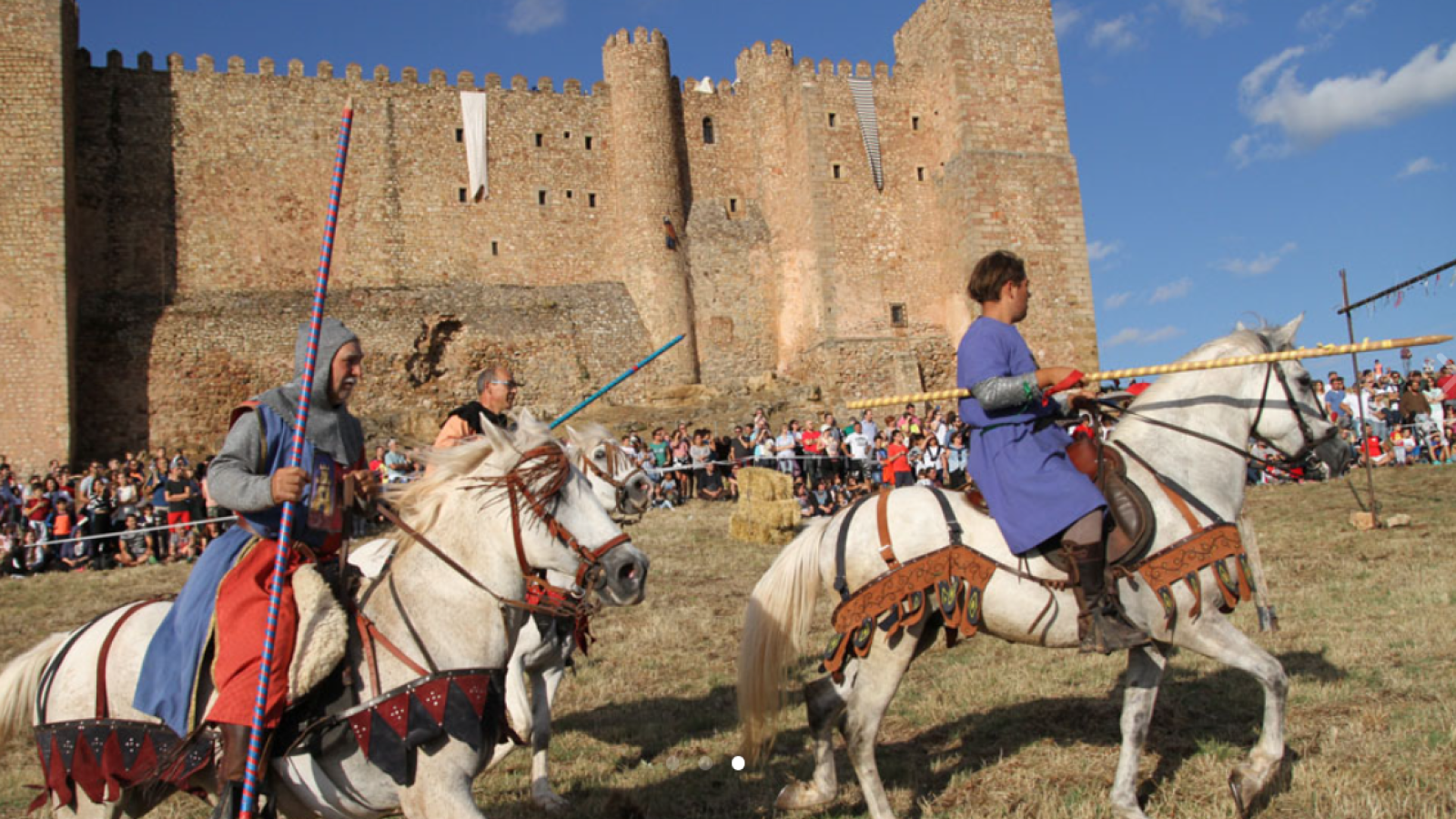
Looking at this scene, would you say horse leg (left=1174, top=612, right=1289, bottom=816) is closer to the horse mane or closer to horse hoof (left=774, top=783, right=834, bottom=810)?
horse hoof (left=774, top=783, right=834, bottom=810)

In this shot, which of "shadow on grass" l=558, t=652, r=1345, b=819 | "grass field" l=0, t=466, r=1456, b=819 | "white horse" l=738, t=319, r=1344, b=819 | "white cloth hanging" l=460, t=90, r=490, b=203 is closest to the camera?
"white horse" l=738, t=319, r=1344, b=819

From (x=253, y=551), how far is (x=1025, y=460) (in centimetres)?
337

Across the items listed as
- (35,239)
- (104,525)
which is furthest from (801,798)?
(35,239)

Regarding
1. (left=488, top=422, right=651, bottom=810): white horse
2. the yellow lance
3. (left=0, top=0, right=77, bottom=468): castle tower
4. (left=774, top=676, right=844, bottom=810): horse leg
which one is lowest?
(left=774, top=676, right=844, bottom=810): horse leg

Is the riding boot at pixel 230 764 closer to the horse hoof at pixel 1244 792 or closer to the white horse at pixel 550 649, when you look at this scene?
the white horse at pixel 550 649

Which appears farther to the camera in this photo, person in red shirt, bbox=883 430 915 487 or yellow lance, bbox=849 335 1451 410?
person in red shirt, bbox=883 430 915 487

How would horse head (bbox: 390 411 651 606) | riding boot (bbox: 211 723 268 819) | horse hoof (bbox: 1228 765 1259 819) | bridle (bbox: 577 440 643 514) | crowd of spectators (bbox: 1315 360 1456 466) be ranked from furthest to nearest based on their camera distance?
1. crowd of spectators (bbox: 1315 360 1456 466)
2. bridle (bbox: 577 440 643 514)
3. horse hoof (bbox: 1228 765 1259 819)
4. horse head (bbox: 390 411 651 606)
5. riding boot (bbox: 211 723 268 819)

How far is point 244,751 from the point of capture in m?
3.54

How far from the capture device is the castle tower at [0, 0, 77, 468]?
26.5 meters

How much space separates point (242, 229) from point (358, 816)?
31437 millimetres

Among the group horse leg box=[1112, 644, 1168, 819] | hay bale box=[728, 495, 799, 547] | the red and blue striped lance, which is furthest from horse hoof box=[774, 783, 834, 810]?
hay bale box=[728, 495, 799, 547]

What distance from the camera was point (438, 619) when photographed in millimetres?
3838

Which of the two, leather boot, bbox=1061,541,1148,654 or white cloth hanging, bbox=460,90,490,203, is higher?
white cloth hanging, bbox=460,90,490,203

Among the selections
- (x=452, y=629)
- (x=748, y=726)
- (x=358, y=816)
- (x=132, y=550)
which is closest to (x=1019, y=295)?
(x=748, y=726)
